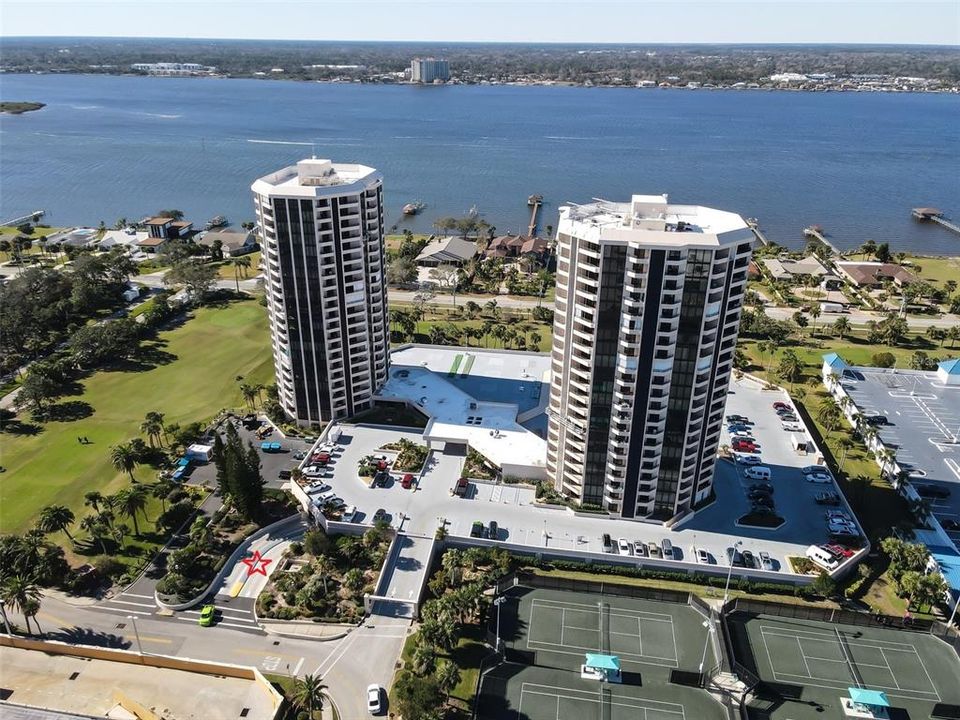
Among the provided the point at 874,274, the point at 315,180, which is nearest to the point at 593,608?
the point at 315,180

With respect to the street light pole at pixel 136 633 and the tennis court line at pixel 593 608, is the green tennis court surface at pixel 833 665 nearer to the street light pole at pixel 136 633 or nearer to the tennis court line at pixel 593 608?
the tennis court line at pixel 593 608

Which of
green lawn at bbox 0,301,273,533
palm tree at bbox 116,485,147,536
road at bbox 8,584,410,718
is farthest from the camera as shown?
green lawn at bbox 0,301,273,533

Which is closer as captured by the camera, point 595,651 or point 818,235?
point 595,651

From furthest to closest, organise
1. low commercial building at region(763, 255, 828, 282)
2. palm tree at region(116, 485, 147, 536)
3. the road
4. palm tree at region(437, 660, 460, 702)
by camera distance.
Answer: low commercial building at region(763, 255, 828, 282) < palm tree at region(116, 485, 147, 536) < the road < palm tree at region(437, 660, 460, 702)

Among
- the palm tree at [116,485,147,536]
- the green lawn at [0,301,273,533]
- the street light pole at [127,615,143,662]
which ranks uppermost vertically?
the palm tree at [116,485,147,536]

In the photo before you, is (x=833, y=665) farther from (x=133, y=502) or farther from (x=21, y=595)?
(x=21, y=595)

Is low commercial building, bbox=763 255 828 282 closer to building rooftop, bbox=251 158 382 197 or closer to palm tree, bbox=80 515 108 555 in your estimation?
building rooftop, bbox=251 158 382 197

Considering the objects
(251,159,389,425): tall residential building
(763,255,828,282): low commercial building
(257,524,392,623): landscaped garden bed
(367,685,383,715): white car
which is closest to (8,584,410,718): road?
(367,685,383,715): white car

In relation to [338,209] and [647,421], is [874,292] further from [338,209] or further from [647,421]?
[338,209]
